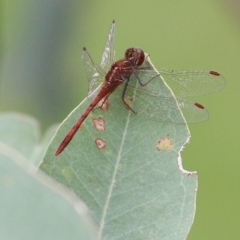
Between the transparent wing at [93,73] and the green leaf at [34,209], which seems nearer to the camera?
the green leaf at [34,209]

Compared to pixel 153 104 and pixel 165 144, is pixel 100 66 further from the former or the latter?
pixel 165 144

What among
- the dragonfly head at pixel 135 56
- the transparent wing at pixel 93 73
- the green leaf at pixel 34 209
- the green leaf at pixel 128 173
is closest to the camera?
the green leaf at pixel 34 209

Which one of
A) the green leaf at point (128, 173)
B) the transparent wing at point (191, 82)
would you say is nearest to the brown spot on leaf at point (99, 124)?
the green leaf at point (128, 173)

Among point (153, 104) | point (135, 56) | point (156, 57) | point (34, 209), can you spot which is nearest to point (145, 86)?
point (153, 104)

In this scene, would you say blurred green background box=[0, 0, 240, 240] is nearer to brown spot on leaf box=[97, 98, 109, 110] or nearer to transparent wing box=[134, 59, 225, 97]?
transparent wing box=[134, 59, 225, 97]

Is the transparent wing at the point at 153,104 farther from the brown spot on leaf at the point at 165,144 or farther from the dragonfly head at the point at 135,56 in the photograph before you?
the dragonfly head at the point at 135,56

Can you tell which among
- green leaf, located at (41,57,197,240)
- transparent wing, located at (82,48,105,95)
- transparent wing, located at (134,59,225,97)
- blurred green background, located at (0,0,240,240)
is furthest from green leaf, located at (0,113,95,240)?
blurred green background, located at (0,0,240,240)

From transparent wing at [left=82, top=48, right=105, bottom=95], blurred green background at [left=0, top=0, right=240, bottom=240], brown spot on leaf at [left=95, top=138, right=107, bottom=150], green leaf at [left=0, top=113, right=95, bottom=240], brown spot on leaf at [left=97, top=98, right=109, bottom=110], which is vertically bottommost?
blurred green background at [left=0, top=0, right=240, bottom=240]
